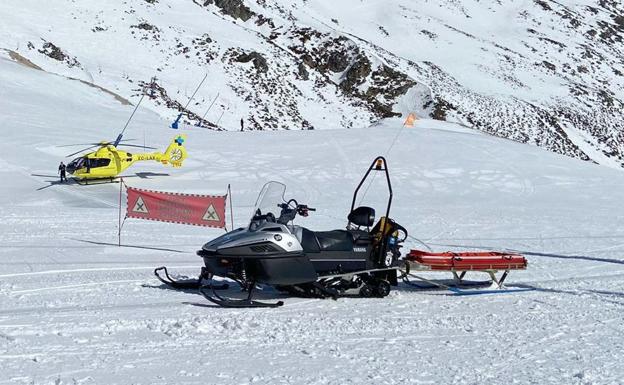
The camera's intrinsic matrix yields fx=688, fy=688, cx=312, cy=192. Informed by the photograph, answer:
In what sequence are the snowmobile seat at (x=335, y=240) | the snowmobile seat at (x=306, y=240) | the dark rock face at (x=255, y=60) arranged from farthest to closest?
the dark rock face at (x=255, y=60) → the snowmobile seat at (x=335, y=240) → the snowmobile seat at (x=306, y=240)

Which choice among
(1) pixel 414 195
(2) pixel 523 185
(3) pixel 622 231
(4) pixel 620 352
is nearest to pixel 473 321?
(4) pixel 620 352

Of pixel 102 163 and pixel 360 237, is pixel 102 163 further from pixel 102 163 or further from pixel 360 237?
pixel 360 237

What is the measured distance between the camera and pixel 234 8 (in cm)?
7256

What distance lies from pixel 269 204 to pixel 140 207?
16.1 feet

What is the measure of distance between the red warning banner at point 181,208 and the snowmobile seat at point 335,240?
421 centimetres

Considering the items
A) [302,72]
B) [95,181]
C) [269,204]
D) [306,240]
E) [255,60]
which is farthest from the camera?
[302,72]

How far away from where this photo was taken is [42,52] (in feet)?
153

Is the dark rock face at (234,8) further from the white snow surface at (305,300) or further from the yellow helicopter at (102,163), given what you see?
the yellow helicopter at (102,163)

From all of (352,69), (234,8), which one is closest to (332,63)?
(352,69)

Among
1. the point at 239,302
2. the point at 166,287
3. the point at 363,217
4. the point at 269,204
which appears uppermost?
the point at 269,204

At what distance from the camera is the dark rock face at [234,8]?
7175 centimetres

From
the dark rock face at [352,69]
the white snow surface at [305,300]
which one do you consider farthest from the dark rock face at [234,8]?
the white snow surface at [305,300]

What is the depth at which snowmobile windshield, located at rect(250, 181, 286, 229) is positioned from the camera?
27.6 ft

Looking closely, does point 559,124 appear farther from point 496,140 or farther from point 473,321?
point 473,321
